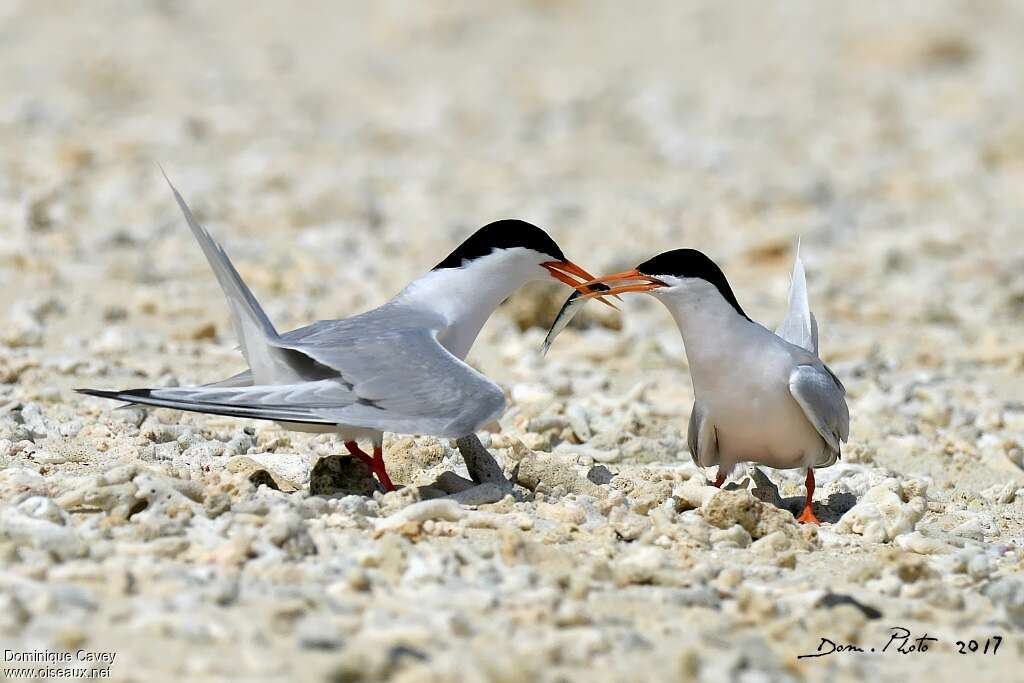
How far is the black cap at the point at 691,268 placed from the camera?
4.28 meters

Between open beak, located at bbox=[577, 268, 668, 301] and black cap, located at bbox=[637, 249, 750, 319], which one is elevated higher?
black cap, located at bbox=[637, 249, 750, 319]

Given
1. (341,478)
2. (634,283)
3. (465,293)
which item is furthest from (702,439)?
(341,478)

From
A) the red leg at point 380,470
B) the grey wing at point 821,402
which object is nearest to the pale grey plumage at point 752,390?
the grey wing at point 821,402

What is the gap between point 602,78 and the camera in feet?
46.2

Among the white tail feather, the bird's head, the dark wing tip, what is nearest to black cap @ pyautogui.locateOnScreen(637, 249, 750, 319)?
the bird's head

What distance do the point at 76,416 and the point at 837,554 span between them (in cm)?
250

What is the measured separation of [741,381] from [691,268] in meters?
0.36

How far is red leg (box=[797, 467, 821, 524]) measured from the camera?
4.15m

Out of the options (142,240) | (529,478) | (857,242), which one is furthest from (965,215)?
(529,478)

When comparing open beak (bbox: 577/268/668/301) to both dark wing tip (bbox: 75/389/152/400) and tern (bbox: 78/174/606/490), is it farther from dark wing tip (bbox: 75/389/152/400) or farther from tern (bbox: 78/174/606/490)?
dark wing tip (bbox: 75/389/152/400)

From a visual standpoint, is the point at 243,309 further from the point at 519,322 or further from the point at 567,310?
the point at 519,322

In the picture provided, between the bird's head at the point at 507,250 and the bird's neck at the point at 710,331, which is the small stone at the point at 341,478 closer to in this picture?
the bird's head at the point at 507,250

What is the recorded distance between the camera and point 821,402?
421 centimetres

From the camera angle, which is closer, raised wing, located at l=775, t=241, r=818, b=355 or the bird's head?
the bird's head
